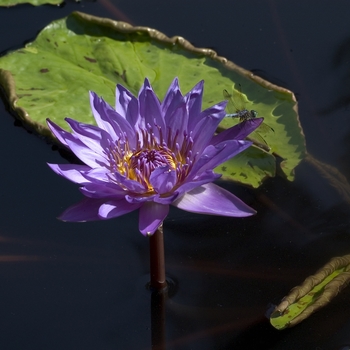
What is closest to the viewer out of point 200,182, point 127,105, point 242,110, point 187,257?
point 200,182

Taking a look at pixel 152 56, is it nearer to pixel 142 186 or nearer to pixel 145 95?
pixel 145 95

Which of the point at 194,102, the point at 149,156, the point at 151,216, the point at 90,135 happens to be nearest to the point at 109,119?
the point at 90,135

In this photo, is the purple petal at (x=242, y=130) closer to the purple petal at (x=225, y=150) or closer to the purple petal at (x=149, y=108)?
the purple petal at (x=225, y=150)

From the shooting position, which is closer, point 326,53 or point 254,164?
point 254,164

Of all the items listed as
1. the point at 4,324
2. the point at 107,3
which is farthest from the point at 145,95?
the point at 107,3

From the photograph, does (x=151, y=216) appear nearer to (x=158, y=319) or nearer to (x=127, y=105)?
(x=127, y=105)

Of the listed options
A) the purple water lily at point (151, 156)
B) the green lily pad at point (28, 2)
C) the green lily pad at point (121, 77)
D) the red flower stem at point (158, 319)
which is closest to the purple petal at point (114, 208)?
the purple water lily at point (151, 156)
